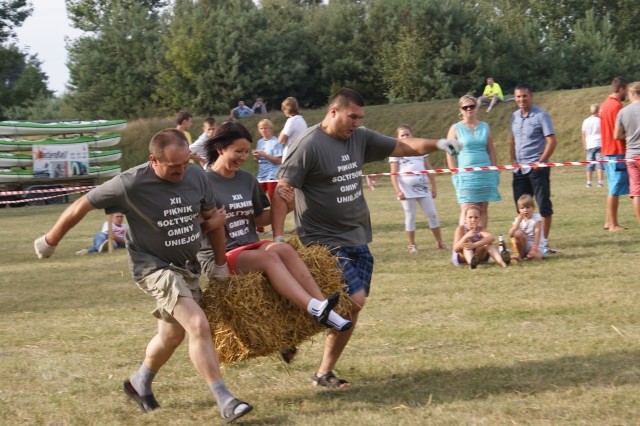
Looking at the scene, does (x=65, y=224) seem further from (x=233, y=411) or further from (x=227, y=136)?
(x=233, y=411)

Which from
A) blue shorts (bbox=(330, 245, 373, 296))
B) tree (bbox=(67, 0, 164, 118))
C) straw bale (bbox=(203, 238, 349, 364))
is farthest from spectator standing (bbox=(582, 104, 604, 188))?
tree (bbox=(67, 0, 164, 118))

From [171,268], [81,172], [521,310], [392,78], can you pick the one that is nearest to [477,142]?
[521,310]

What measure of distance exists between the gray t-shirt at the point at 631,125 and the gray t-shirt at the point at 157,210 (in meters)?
8.61

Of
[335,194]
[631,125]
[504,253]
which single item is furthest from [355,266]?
[631,125]

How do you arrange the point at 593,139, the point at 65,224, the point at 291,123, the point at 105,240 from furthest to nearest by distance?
the point at 593,139 → the point at 105,240 → the point at 291,123 → the point at 65,224

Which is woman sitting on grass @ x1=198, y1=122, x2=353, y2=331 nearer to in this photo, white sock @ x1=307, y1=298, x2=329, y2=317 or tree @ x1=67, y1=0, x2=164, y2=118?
white sock @ x1=307, y1=298, x2=329, y2=317

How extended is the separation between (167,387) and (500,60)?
154ft

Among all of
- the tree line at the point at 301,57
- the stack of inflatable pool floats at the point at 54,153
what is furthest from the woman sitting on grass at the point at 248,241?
the tree line at the point at 301,57

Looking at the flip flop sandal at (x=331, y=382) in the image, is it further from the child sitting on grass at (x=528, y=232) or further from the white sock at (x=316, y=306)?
the child sitting on grass at (x=528, y=232)

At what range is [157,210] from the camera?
6.00m

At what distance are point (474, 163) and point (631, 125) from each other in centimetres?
277

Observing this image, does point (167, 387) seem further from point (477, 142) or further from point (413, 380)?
point (477, 142)

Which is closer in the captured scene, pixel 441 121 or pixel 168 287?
pixel 168 287

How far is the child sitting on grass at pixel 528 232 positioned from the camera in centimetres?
1198
